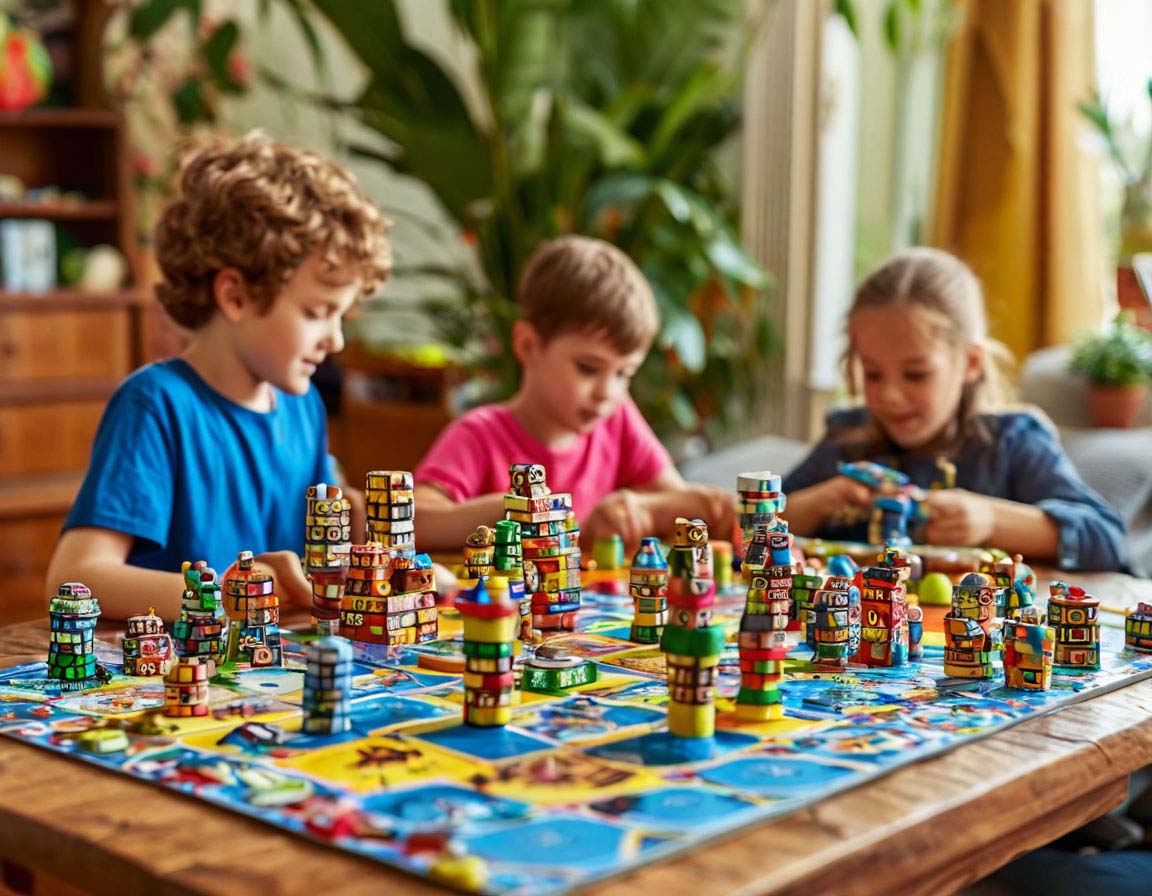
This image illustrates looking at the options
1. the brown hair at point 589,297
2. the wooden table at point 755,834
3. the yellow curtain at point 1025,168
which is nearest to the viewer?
the wooden table at point 755,834

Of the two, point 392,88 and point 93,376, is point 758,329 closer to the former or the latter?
point 392,88

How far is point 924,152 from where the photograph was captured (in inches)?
164

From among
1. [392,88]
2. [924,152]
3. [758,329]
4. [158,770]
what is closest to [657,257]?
[758,329]

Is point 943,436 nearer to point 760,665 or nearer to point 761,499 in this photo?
point 761,499

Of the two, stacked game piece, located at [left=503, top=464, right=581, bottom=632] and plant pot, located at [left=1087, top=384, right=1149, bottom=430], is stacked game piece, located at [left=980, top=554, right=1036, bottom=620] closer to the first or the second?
stacked game piece, located at [left=503, top=464, right=581, bottom=632]

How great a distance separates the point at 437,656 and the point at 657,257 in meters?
2.45

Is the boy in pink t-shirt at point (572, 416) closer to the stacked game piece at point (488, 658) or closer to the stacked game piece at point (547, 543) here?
the stacked game piece at point (547, 543)

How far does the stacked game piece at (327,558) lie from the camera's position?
1338 millimetres

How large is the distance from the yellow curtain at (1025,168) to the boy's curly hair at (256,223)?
7.29 feet

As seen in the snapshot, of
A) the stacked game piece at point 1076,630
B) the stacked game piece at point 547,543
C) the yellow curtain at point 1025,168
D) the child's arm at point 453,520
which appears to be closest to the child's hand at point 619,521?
the child's arm at point 453,520

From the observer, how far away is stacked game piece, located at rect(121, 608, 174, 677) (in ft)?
3.99

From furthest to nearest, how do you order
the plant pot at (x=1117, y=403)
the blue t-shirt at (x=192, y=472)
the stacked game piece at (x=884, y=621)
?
the plant pot at (x=1117, y=403) < the blue t-shirt at (x=192, y=472) < the stacked game piece at (x=884, y=621)

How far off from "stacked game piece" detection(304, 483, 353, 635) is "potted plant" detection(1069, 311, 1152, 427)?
1.80 metres

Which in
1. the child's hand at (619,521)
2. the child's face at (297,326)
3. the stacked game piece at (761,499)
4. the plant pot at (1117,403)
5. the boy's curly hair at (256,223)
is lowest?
the child's hand at (619,521)
